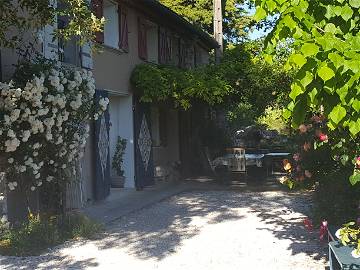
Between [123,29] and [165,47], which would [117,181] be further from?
[165,47]

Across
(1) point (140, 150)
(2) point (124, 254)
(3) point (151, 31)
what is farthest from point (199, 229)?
(3) point (151, 31)

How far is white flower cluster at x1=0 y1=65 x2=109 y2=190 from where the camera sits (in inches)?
247

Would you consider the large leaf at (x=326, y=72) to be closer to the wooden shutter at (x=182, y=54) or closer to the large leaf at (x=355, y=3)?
the large leaf at (x=355, y=3)

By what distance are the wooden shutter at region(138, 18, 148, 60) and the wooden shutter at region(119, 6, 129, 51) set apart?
0.86 metres

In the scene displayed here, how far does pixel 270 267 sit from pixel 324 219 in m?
1.15

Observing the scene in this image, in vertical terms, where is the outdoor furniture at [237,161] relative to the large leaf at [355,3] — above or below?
below

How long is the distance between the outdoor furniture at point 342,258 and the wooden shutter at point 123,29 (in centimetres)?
809

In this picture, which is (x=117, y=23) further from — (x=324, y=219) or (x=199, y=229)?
(x=324, y=219)

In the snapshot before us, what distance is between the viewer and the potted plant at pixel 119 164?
12023 mm

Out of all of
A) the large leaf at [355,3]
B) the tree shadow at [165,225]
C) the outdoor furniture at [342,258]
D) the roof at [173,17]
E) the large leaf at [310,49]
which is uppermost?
the roof at [173,17]

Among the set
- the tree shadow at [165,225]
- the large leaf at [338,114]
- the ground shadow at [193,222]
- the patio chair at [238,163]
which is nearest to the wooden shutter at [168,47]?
the patio chair at [238,163]

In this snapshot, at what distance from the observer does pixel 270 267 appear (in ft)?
18.3

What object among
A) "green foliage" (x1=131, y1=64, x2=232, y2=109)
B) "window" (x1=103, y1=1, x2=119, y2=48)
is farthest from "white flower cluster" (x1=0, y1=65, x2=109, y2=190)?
"green foliage" (x1=131, y1=64, x2=232, y2=109)

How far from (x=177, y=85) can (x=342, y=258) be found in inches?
333
